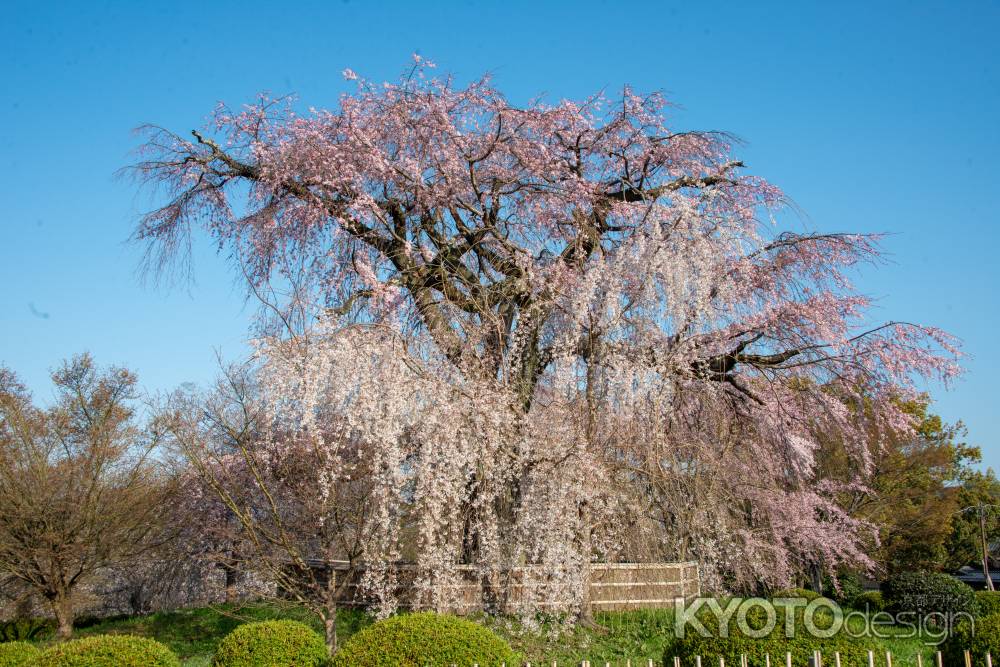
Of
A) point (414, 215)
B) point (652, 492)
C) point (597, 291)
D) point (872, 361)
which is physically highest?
point (414, 215)

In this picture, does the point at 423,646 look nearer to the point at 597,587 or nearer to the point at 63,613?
the point at 597,587

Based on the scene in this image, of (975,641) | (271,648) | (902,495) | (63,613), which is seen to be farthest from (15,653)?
(902,495)

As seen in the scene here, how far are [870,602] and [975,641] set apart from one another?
435 inches

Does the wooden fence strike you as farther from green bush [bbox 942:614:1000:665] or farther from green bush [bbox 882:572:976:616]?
green bush [bbox 882:572:976:616]

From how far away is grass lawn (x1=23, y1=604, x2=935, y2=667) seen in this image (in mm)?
9680

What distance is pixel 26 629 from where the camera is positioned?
14.4 m

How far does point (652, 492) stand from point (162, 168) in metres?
9.41

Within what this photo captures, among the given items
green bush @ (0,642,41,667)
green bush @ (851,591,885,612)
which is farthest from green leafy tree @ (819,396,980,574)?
green bush @ (0,642,41,667)

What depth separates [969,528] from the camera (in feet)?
89.3

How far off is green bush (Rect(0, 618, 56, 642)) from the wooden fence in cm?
627

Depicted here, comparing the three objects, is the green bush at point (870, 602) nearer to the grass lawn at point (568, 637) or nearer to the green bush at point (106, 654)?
the grass lawn at point (568, 637)

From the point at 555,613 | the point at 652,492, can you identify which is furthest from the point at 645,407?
the point at 555,613

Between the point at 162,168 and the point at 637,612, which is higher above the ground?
the point at 162,168

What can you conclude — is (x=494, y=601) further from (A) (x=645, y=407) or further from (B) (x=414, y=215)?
(B) (x=414, y=215)
